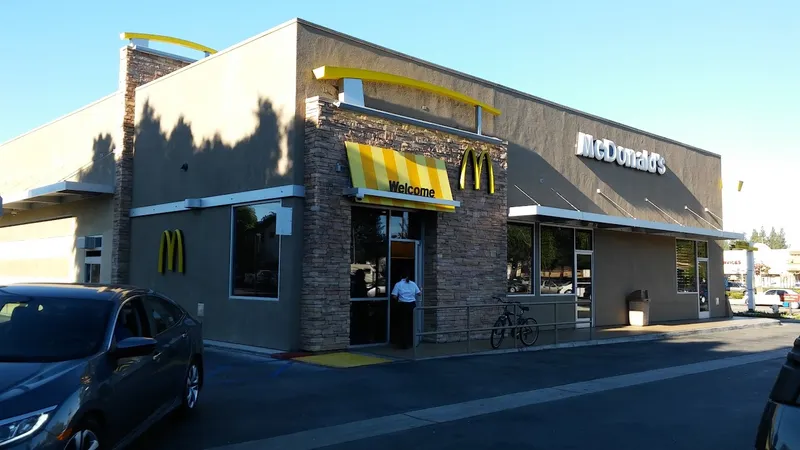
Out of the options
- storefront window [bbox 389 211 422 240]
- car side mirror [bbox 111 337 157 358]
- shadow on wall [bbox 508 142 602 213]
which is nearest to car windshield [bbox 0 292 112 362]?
car side mirror [bbox 111 337 157 358]

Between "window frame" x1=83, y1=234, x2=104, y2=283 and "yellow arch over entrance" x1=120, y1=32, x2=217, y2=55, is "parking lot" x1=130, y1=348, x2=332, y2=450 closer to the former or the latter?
A: "window frame" x1=83, y1=234, x2=104, y2=283

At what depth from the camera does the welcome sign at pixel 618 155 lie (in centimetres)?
2084

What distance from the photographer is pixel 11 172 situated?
85.3 ft

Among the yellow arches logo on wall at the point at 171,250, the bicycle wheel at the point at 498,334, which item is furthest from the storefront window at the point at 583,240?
the yellow arches logo on wall at the point at 171,250

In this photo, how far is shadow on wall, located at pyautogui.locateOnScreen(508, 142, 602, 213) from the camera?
18375 millimetres

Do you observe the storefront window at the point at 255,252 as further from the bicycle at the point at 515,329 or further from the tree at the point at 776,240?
the tree at the point at 776,240

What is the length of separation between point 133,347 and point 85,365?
18.8 inches

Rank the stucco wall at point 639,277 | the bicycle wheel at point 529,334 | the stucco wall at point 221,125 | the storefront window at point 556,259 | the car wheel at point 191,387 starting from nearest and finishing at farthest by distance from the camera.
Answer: the car wheel at point 191,387 < the stucco wall at point 221,125 < the bicycle wheel at point 529,334 < the storefront window at point 556,259 < the stucco wall at point 639,277

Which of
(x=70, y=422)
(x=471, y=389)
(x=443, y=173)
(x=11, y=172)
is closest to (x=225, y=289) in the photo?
(x=443, y=173)

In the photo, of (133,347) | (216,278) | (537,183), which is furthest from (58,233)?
(133,347)

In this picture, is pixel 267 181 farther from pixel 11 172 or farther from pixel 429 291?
pixel 11 172

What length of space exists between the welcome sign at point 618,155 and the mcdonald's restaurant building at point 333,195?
69 mm

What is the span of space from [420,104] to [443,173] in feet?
5.74

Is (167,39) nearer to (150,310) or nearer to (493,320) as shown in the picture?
(493,320)
